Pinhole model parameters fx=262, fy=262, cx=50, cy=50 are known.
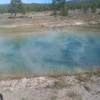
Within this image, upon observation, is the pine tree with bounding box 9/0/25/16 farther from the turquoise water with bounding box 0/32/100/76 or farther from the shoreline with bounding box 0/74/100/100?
the shoreline with bounding box 0/74/100/100

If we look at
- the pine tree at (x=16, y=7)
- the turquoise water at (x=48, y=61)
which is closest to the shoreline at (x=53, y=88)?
the turquoise water at (x=48, y=61)

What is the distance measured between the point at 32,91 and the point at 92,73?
11.2ft

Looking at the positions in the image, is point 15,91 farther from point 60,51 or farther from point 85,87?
point 60,51

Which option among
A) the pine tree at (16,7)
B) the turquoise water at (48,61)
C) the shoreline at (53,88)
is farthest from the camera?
the pine tree at (16,7)

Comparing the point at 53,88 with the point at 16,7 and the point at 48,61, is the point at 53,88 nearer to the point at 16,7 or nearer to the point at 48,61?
the point at 48,61

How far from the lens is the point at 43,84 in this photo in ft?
37.9

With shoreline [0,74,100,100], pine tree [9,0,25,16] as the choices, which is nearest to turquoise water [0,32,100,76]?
shoreline [0,74,100,100]

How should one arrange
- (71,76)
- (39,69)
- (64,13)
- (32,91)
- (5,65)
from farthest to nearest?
1. (64,13)
2. (5,65)
3. (39,69)
4. (71,76)
5. (32,91)

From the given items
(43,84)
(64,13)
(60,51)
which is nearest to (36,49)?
(60,51)

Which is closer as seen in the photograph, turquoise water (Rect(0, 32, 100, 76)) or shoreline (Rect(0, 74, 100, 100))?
shoreline (Rect(0, 74, 100, 100))

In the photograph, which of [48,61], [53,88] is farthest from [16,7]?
[53,88]

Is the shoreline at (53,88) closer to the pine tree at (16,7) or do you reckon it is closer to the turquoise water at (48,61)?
the turquoise water at (48,61)

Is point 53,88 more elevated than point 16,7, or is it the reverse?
point 53,88

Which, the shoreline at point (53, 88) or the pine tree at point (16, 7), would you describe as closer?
the shoreline at point (53, 88)
